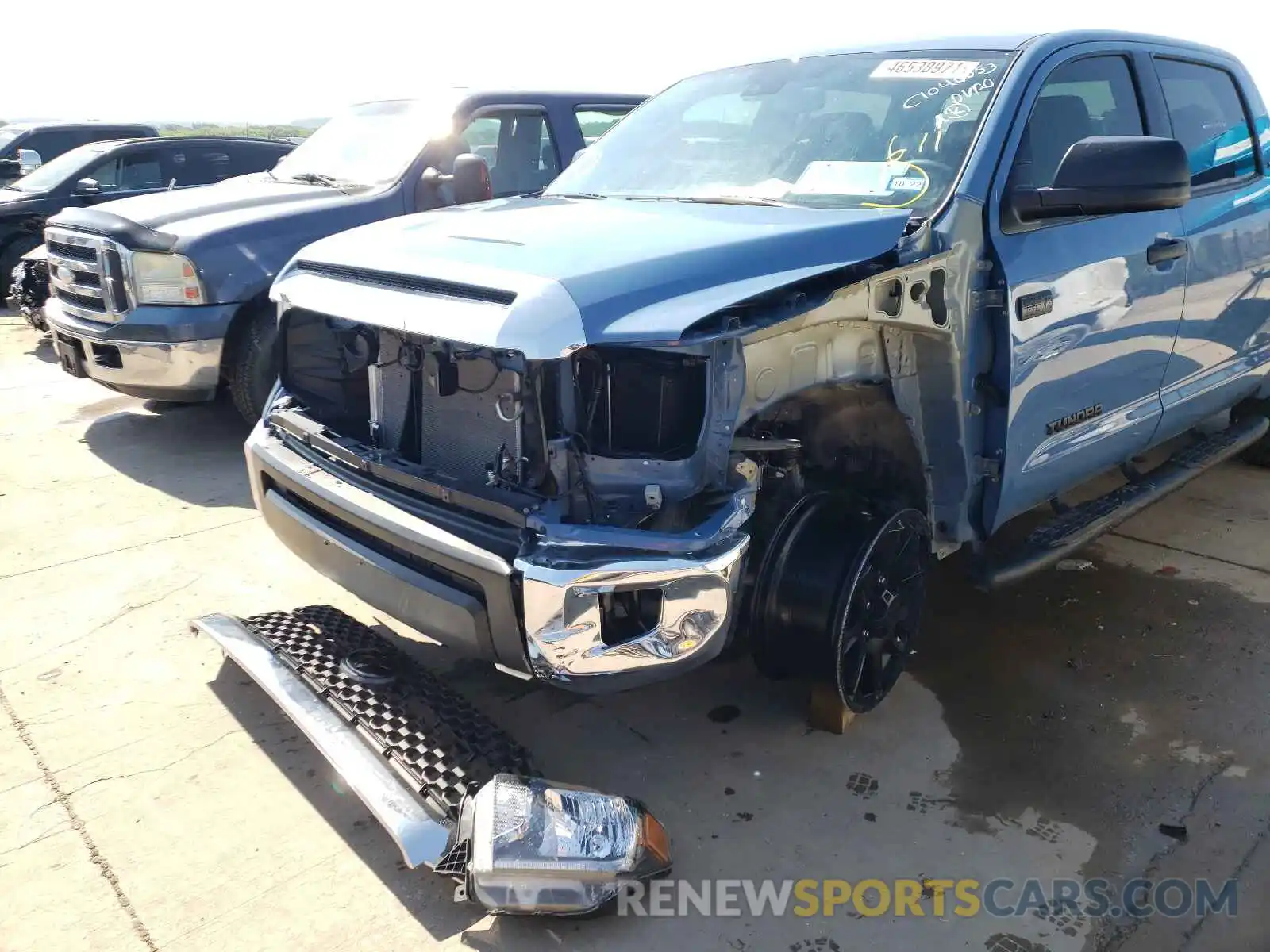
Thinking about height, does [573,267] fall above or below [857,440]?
above

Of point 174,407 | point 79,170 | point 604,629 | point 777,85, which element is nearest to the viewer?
point 604,629

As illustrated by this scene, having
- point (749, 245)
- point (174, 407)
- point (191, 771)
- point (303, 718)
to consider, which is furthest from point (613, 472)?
point (174, 407)

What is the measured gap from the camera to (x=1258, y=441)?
208 inches

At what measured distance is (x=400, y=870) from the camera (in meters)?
2.46

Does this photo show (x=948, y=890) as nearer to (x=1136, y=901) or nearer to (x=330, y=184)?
(x=1136, y=901)

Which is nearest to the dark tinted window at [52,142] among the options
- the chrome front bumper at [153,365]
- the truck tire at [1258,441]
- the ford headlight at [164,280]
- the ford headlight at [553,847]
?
the chrome front bumper at [153,365]

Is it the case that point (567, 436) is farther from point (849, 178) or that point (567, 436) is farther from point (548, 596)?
point (849, 178)

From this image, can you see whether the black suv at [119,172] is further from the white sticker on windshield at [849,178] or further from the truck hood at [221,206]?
the white sticker on windshield at [849,178]

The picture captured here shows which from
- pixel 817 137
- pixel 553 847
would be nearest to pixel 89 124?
pixel 817 137

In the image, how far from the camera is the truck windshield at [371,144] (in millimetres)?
5957

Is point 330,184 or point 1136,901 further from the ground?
point 330,184

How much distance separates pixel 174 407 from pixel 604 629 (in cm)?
525

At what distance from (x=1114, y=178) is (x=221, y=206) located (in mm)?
4653

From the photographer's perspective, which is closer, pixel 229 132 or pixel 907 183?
pixel 907 183
